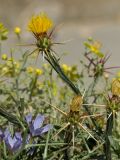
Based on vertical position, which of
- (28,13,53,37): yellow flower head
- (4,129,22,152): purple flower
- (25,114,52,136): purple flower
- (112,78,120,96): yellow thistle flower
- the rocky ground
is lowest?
(4,129,22,152): purple flower

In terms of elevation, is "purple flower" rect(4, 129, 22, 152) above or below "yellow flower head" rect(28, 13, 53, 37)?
below

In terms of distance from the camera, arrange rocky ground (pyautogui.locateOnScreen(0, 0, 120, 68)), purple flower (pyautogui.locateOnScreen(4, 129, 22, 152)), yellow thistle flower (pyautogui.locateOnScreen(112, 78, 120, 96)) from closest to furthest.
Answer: yellow thistle flower (pyautogui.locateOnScreen(112, 78, 120, 96)) < purple flower (pyautogui.locateOnScreen(4, 129, 22, 152)) < rocky ground (pyautogui.locateOnScreen(0, 0, 120, 68))

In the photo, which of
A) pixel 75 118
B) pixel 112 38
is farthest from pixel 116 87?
pixel 112 38

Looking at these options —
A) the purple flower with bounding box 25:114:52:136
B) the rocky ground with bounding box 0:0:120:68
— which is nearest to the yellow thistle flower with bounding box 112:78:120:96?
the purple flower with bounding box 25:114:52:136

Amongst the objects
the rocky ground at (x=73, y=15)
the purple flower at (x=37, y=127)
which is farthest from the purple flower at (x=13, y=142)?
the rocky ground at (x=73, y=15)

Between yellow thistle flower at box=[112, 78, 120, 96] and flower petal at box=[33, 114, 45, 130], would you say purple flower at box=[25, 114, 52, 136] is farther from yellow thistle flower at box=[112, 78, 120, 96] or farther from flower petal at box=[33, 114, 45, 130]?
yellow thistle flower at box=[112, 78, 120, 96]

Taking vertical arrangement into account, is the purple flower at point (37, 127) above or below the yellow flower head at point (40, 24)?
below

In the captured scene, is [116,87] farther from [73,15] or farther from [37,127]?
[73,15]

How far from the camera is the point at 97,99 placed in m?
2.07

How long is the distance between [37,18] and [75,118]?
0.23m

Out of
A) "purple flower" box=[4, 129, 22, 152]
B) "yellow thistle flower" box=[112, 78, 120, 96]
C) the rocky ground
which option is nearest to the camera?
"yellow thistle flower" box=[112, 78, 120, 96]

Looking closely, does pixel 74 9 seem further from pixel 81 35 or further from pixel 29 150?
pixel 29 150

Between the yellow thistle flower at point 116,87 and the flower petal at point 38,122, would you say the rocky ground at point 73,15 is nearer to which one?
the flower petal at point 38,122

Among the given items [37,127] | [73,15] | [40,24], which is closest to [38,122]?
[37,127]
